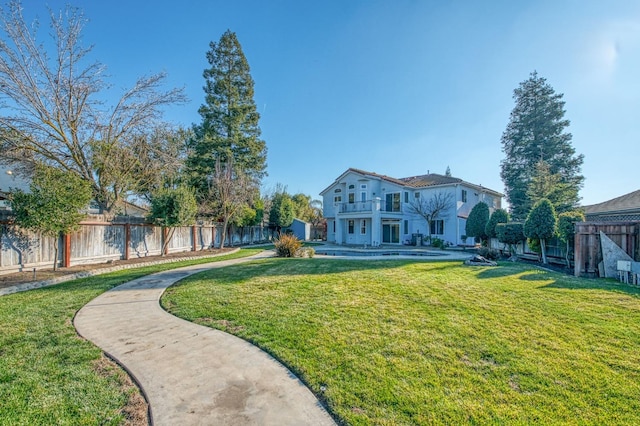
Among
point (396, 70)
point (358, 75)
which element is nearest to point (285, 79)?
point (358, 75)

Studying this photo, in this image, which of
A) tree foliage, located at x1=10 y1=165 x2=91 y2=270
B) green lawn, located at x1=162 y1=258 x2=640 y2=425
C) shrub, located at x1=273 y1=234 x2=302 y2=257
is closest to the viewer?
green lawn, located at x1=162 y1=258 x2=640 y2=425

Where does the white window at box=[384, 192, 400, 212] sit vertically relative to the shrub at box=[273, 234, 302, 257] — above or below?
above

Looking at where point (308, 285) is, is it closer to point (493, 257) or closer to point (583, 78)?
point (493, 257)

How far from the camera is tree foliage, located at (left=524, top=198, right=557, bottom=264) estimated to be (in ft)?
35.5

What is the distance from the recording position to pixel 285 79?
641 inches

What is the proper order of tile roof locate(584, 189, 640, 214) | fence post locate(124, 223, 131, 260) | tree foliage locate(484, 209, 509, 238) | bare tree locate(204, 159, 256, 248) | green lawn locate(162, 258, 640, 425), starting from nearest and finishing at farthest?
green lawn locate(162, 258, 640, 425) → fence post locate(124, 223, 131, 260) → tile roof locate(584, 189, 640, 214) → tree foliage locate(484, 209, 509, 238) → bare tree locate(204, 159, 256, 248)

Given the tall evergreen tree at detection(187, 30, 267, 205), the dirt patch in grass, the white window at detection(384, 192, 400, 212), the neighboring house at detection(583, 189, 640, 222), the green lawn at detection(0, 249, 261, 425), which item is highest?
the tall evergreen tree at detection(187, 30, 267, 205)

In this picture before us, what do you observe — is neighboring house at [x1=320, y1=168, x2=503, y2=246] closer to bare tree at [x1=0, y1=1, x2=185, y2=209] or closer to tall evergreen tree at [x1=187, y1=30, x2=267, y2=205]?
tall evergreen tree at [x1=187, y1=30, x2=267, y2=205]

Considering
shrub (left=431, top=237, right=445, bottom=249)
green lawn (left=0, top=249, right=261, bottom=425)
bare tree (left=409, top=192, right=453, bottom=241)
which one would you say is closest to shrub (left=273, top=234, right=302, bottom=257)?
green lawn (left=0, top=249, right=261, bottom=425)

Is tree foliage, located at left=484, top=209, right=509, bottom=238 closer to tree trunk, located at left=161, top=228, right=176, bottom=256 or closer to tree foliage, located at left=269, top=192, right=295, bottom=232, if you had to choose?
tree foliage, located at left=269, top=192, right=295, bottom=232

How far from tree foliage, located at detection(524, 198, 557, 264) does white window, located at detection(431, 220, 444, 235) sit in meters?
11.9

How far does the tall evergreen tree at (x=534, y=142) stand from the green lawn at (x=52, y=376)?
30.9m

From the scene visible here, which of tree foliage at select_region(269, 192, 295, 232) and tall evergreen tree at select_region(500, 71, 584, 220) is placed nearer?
tall evergreen tree at select_region(500, 71, 584, 220)

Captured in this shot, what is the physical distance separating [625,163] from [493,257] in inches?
431
